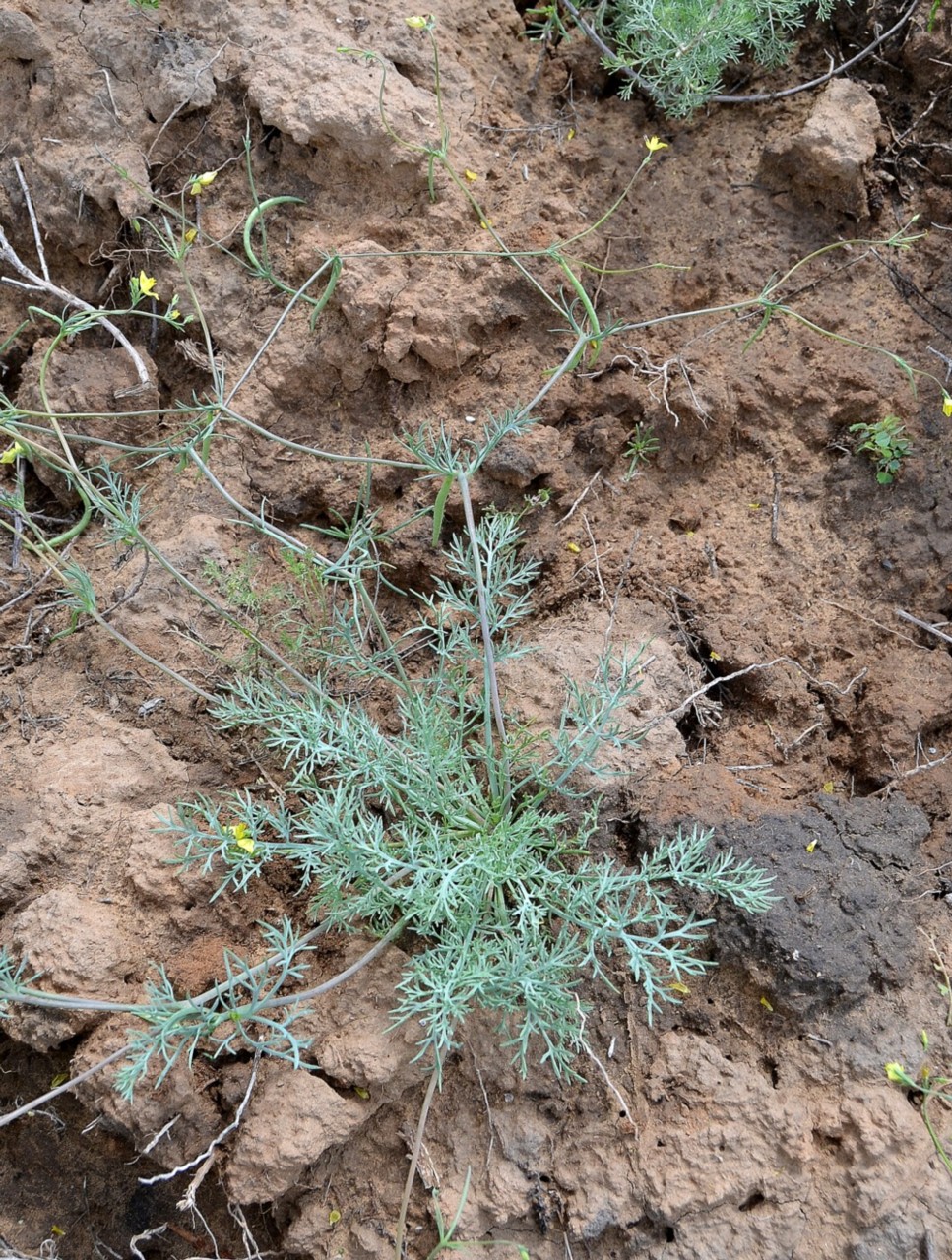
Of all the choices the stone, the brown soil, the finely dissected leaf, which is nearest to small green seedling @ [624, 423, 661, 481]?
the brown soil

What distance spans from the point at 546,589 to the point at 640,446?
20.0 inches

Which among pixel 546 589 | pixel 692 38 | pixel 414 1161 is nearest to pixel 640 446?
pixel 546 589

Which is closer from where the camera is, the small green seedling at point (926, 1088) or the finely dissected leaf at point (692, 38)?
the small green seedling at point (926, 1088)

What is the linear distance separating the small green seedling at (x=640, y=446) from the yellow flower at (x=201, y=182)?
139cm

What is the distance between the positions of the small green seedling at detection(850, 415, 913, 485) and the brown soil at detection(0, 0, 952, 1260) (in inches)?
1.6

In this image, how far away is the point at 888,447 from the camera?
2658 millimetres

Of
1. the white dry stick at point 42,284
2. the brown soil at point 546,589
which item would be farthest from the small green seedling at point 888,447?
the white dry stick at point 42,284

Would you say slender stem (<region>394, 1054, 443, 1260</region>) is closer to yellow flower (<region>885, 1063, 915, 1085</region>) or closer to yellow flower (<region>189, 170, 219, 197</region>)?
yellow flower (<region>885, 1063, 915, 1085</region>)

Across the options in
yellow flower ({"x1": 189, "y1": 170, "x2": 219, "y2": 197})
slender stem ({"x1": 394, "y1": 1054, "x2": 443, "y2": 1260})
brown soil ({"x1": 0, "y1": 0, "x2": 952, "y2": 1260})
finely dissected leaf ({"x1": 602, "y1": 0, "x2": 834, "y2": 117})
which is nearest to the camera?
slender stem ({"x1": 394, "y1": 1054, "x2": 443, "y2": 1260})

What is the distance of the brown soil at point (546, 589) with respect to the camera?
204 centimetres

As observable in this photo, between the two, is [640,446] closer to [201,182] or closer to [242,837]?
[201,182]

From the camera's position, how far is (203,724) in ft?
8.17

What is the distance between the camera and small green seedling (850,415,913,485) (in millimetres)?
2656

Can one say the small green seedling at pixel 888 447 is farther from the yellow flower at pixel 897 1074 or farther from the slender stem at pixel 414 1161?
the slender stem at pixel 414 1161
